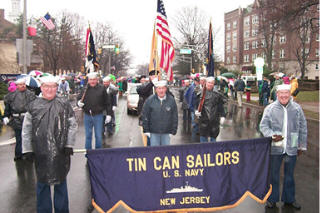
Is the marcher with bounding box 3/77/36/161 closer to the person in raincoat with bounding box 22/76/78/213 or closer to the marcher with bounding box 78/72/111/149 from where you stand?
the marcher with bounding box 78/72/111/149

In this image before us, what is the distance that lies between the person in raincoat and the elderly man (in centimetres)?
186

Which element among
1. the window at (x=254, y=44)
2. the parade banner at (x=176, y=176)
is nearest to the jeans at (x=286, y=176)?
the parade banner at (x=176, y=176)

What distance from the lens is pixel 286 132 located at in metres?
4.32

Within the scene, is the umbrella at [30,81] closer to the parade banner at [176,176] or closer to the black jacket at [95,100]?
the black jacket at [95,100]

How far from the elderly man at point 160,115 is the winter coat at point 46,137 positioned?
6.40ft

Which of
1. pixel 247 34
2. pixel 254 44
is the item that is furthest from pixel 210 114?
pixel 247 34

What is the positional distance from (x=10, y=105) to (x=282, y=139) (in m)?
5.68

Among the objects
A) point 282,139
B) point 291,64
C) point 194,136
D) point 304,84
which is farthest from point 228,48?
point 282,139

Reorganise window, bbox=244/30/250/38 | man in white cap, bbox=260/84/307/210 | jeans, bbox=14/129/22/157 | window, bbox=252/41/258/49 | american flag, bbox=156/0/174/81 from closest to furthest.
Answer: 1. man in white cap, bbox=260/84/307/210
2. jeans, bbox=14/129/22/157
3. american flag, bbox=156/0/174/81
4. window, bbox=252/41/258/49
5. window, bbox=244/30/250/38

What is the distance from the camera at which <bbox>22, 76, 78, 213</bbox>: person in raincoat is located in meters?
3.68

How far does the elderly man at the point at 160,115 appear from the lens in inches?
214

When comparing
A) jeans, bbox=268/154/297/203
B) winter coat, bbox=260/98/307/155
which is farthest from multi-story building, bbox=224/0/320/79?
jeans, bbox=268/154/297/203

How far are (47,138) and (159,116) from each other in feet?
7.34

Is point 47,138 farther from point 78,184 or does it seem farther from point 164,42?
point 164,42
